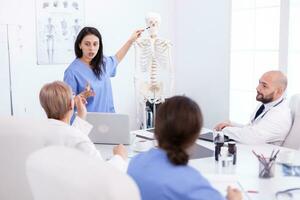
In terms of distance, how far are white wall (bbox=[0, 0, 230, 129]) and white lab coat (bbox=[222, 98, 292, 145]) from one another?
6.05 ft

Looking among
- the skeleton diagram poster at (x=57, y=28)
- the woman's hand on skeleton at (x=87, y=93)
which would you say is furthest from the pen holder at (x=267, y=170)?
the skeleton diagram poster at (x=57, y=28)

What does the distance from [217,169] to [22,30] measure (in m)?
2.72

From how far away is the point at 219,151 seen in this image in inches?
85.5

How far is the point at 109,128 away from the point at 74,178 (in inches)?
61.3

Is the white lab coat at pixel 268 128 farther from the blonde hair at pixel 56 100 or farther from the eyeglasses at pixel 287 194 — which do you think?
the blonde hair at pixel 56 100

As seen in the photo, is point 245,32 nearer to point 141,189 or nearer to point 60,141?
point 60,141

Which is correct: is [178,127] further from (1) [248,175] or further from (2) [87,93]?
(2) [87,93]

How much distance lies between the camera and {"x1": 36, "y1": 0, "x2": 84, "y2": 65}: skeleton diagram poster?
13.7ft

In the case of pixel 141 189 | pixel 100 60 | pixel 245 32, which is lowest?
pixel 141 189

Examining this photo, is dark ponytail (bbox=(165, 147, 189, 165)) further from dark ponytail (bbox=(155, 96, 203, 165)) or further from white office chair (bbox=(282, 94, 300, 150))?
white office chair (bbox=(282, 94, 300, 150))

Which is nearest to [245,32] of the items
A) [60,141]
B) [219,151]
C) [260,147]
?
[260,147]

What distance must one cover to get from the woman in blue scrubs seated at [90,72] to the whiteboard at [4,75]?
0.96 metres

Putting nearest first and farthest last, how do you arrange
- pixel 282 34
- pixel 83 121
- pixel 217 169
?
pixel 217 169 → pixel 83 121 → pixel 282 34

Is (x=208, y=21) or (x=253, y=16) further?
(x=208, y=21)
